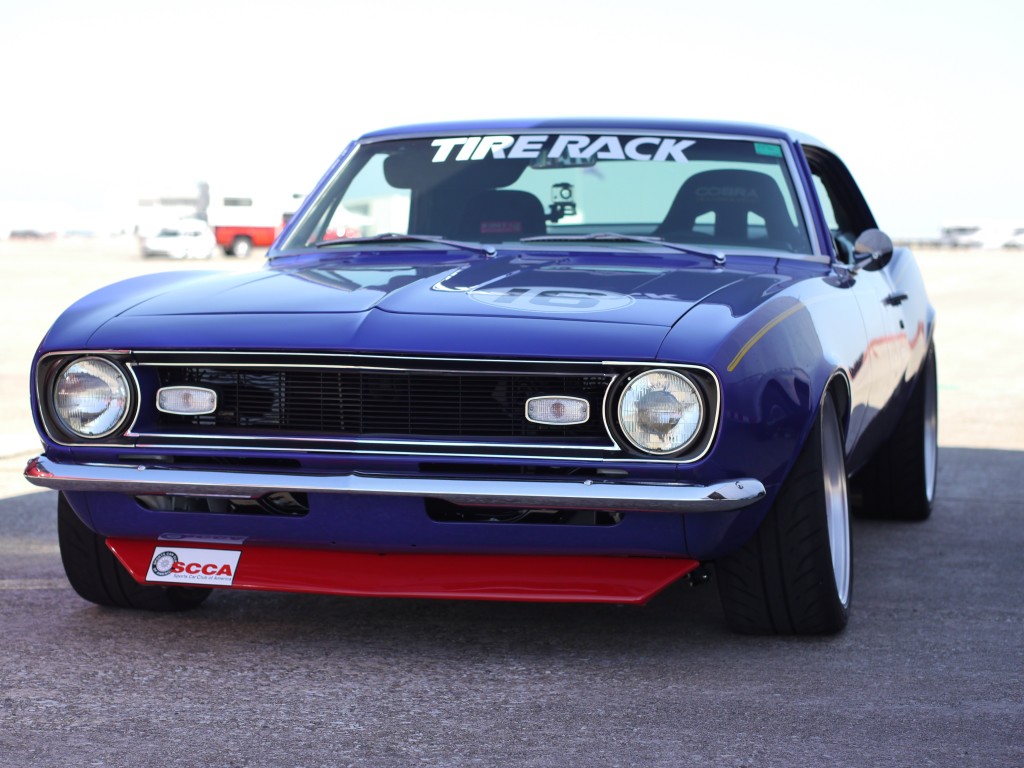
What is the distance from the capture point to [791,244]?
4.72 meters

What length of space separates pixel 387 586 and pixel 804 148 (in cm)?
264

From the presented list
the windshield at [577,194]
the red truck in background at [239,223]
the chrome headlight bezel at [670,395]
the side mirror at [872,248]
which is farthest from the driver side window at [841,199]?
the red truck in background at [239,223]

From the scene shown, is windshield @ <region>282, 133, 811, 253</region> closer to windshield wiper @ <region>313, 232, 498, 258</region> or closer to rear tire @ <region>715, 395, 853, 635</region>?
windshield wiper @ <region>313, 232, 498, 258</region>

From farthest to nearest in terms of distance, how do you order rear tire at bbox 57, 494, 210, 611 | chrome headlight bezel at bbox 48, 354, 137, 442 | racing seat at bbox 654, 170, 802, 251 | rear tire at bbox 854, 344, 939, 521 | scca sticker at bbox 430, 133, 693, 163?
rear tire at bbox 854, 344, 939, 521
scca sticker at bbox 430, 133, 693, 163
racing seat at bbox 654, 170, 802, 251
rear tire at bbox 57, 494, 210, 611
chrome headlight bezel at bbox 48, 354, 137, 442

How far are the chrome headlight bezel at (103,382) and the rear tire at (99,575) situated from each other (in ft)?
1.27

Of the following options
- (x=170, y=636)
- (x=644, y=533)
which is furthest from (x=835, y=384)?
(x=170, y=636)

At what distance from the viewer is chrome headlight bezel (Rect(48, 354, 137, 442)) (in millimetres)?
3672

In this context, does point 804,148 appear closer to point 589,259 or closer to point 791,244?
point 791,244

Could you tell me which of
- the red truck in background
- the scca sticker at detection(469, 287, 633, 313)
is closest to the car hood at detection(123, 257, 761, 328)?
the scca sticker at detection(469, 287, 633, 313)

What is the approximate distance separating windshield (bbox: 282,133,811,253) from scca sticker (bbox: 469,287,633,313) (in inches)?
36.1

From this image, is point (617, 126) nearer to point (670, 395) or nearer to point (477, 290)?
point (477, 290)

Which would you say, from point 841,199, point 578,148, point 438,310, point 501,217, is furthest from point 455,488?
point 841,199

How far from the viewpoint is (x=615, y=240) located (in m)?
4.63

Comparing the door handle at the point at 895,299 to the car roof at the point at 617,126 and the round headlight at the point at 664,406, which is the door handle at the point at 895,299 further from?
the round headlight at the point at 664,406
